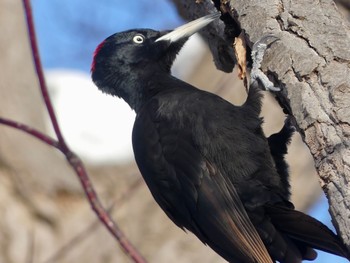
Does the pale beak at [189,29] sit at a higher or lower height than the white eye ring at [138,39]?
lower

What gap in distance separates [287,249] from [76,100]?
7.47 metres

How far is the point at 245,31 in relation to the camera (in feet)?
11.5

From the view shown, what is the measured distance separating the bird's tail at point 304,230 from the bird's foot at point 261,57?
54cm

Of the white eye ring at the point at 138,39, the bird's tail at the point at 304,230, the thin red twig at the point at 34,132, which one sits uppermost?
the white eye ring at the point at 138,39

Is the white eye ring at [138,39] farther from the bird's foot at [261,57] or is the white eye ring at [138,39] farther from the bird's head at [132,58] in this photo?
the bird's foot at [261,57]

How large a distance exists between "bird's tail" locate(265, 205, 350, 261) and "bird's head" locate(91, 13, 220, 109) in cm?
119

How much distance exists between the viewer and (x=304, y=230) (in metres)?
3.54

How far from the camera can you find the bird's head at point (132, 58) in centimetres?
464

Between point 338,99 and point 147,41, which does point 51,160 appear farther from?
point 338,99

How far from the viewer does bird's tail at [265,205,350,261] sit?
3.43 meters

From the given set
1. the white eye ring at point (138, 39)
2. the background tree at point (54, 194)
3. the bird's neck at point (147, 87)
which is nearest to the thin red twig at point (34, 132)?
the bird's neck at point (147, 87)

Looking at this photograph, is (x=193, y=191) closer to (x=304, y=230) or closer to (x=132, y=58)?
(x=304, y=230)

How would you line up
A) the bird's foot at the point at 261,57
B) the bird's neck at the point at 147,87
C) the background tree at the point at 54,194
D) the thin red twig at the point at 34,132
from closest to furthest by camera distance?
the thin red twig at the point at 34,132
the bird's foot at the point at 261,57
the bird's neck at the point at 147,87
the background tree at the point at 54,194

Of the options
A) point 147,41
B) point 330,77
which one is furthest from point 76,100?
point 330,77
